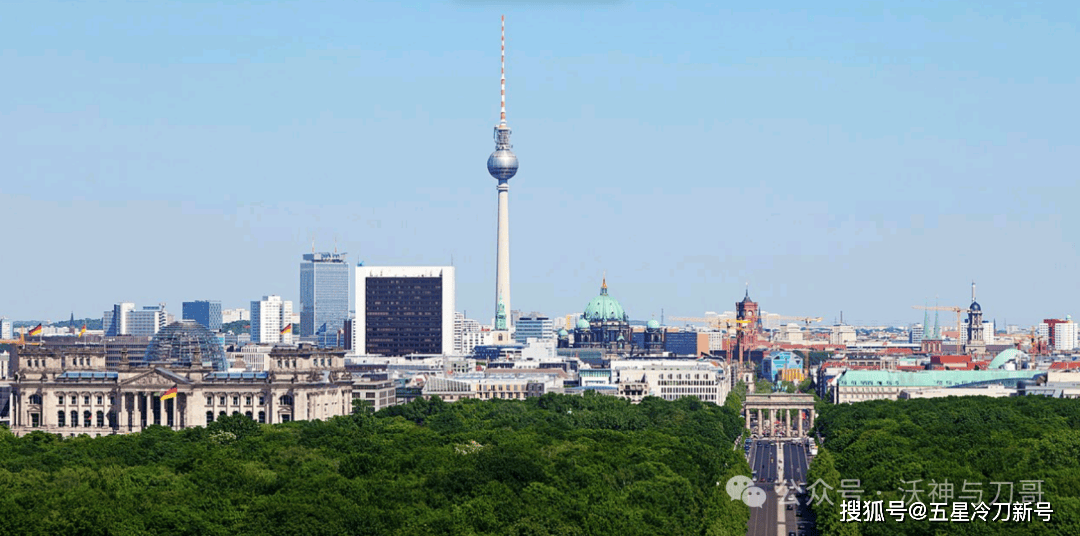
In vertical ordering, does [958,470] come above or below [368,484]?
above

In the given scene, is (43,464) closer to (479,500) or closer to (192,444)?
(192,444)

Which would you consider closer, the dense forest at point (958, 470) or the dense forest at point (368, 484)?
the dense forest at point (368, 484)

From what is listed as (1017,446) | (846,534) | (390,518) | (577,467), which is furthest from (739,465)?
(390,518)

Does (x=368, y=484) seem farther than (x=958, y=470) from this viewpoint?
No

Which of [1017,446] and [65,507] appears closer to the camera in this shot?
[65,507]

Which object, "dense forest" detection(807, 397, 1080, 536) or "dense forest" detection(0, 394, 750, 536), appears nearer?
"dense forest" detection(0, 394, 750, 536)

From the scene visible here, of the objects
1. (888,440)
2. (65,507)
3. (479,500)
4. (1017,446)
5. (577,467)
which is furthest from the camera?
(888,440)

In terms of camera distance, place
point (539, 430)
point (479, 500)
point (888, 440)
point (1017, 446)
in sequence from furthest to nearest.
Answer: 1. point (539, 430)
2. point (888, 440)
3. point (1017, 446)
4. point (479, 500)
